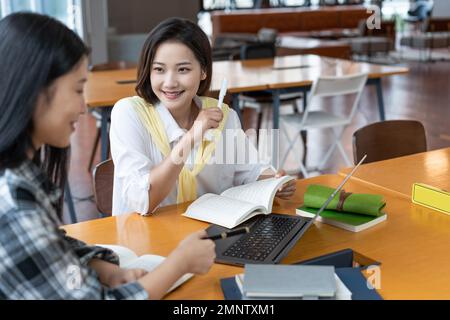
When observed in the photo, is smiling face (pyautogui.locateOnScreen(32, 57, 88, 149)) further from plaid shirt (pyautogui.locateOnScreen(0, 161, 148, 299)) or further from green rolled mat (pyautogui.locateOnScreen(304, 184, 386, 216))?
green rolled mat (pyautogui.locateOnScreen(304, 184, 386, 216))

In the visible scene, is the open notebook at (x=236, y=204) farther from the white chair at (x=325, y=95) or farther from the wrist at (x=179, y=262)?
the white chair at (x=325, y=95)

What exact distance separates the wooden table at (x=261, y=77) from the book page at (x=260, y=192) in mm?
1936

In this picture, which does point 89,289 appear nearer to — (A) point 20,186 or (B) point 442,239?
(A) point 20,186

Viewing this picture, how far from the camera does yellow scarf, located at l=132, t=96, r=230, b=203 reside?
2166mm

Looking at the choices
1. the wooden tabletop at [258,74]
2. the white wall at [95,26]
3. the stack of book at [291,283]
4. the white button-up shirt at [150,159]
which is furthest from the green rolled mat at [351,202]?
the white wall at [95,26]

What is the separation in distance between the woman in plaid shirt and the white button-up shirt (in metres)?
0.75

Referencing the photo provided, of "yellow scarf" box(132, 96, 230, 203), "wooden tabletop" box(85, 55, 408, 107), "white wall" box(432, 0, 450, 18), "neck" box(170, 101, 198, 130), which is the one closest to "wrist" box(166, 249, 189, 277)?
"yellow scarf" box(132, 96, 230, 203)

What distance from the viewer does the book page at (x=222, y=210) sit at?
1826mm

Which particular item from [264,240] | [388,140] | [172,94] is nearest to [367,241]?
[264,240]

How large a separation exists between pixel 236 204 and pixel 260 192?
4.5 inches

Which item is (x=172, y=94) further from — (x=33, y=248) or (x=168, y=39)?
(x=33, y=248)

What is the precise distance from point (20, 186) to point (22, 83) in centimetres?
18

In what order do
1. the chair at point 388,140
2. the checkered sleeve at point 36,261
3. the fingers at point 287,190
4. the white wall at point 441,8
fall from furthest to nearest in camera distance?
the white wall at point 441,8
the chair at point 388,140
the fingers at point 287,190
the checkered sleeve at point 36,261
